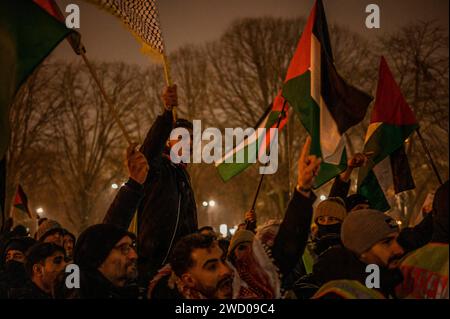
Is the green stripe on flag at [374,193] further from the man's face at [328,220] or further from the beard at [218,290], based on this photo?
the beard at [218,290]

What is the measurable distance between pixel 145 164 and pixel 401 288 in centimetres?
201

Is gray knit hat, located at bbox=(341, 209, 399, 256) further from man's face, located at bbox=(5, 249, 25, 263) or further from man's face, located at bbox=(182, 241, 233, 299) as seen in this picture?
man's face, located at bbox=(5, 249, 25, 263)

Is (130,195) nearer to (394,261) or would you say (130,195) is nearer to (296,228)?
(296,228)

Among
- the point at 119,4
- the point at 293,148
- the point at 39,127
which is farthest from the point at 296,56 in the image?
the point at 39,127

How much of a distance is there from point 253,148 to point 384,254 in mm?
3634

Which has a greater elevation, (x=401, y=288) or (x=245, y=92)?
(x=245, y=92)

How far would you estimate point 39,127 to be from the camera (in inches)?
973

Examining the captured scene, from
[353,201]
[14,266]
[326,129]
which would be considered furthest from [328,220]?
[14,266]

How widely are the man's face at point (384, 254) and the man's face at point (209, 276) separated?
909mm

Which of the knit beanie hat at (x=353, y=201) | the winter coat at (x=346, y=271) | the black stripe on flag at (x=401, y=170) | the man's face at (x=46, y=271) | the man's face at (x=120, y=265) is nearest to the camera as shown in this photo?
the winter coat at (x=346, y=271)

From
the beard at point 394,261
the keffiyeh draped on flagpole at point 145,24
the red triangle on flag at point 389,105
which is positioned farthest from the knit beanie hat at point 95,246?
the red triangle on flag at point 389,105

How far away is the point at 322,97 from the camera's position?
Answer: 586 centimetres

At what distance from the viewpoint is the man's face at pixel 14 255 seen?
6.17m
